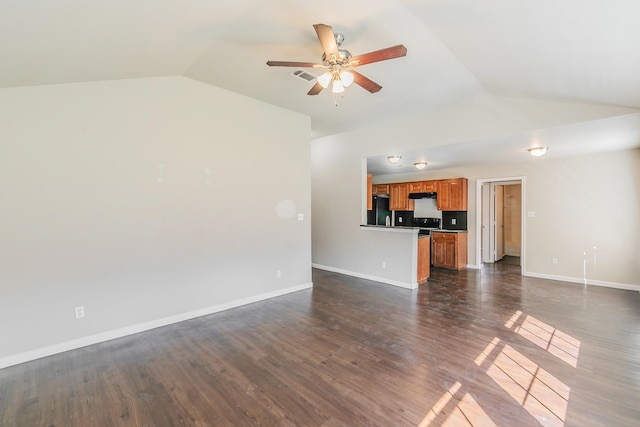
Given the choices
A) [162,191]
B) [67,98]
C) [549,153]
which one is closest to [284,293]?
[162,191]

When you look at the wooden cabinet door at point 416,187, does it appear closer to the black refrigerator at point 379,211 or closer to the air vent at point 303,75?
the black refrigerator at point 379,211

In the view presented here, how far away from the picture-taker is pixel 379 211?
7566 mm

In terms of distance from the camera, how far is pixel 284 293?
4.51 meters

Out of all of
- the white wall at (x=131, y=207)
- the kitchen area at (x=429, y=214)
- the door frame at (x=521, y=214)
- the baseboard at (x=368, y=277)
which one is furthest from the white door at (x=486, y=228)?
the white wall at (x=131, y=207)

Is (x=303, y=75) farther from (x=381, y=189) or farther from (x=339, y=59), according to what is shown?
(x=381, y=189)

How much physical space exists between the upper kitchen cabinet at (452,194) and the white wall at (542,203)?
0.59 feet

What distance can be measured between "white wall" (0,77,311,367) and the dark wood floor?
1.26 ft

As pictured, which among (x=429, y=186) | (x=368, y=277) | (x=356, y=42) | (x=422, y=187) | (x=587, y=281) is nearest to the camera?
(x=356, y=42)

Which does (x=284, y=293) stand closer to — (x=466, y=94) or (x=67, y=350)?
(x=67, y=350)

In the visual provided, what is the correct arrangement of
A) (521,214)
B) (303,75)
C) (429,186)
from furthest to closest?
(429,186) < (521,214) < (303,75)

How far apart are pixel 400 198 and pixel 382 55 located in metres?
5.67

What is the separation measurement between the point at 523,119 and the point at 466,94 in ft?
2.58

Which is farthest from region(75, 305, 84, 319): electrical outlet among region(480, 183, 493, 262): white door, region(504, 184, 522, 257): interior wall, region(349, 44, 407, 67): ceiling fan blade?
region(504, 184, 522, 257): interior wall

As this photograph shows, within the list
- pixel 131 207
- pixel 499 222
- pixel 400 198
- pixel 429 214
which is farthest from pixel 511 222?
pixel 131 207
